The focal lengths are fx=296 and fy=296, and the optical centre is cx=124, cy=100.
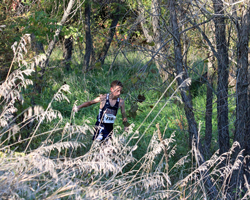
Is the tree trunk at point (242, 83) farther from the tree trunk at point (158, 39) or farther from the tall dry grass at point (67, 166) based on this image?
the tall dry grass at point (67, 166)

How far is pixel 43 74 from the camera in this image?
16.5ft

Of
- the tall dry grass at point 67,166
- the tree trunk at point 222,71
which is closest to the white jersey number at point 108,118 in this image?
the tree trunk at point 222,71

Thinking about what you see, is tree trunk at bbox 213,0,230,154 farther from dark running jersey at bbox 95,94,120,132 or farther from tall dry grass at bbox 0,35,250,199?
dark running jersey at bbox 95,94,120,132

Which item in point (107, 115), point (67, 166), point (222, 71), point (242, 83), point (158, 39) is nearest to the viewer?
point (67, 166)

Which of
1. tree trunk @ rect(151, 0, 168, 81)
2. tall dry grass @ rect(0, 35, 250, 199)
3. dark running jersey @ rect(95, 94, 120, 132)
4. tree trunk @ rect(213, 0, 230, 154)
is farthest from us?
dark running jersey @ rect(95, 94, 120, 132)

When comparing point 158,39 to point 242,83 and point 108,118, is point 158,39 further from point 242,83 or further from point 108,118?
point 242,83

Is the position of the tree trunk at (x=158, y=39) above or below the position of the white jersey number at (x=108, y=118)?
above

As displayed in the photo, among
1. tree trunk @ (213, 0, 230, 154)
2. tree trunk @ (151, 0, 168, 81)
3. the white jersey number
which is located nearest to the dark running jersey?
the white jersey number

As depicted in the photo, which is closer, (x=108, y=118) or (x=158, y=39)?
(x=108, y=118)

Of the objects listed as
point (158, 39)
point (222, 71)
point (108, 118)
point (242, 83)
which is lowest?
point (108, 118)

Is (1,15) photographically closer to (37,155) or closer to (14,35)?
(14,35)

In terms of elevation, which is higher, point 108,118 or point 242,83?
point 242,83

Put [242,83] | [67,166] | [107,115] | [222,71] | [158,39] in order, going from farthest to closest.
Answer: [158,39] < [107,115] < [222,71] < [242,83] < [67,166]

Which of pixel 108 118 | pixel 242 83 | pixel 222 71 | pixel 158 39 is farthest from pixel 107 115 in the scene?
pixel 242 83
